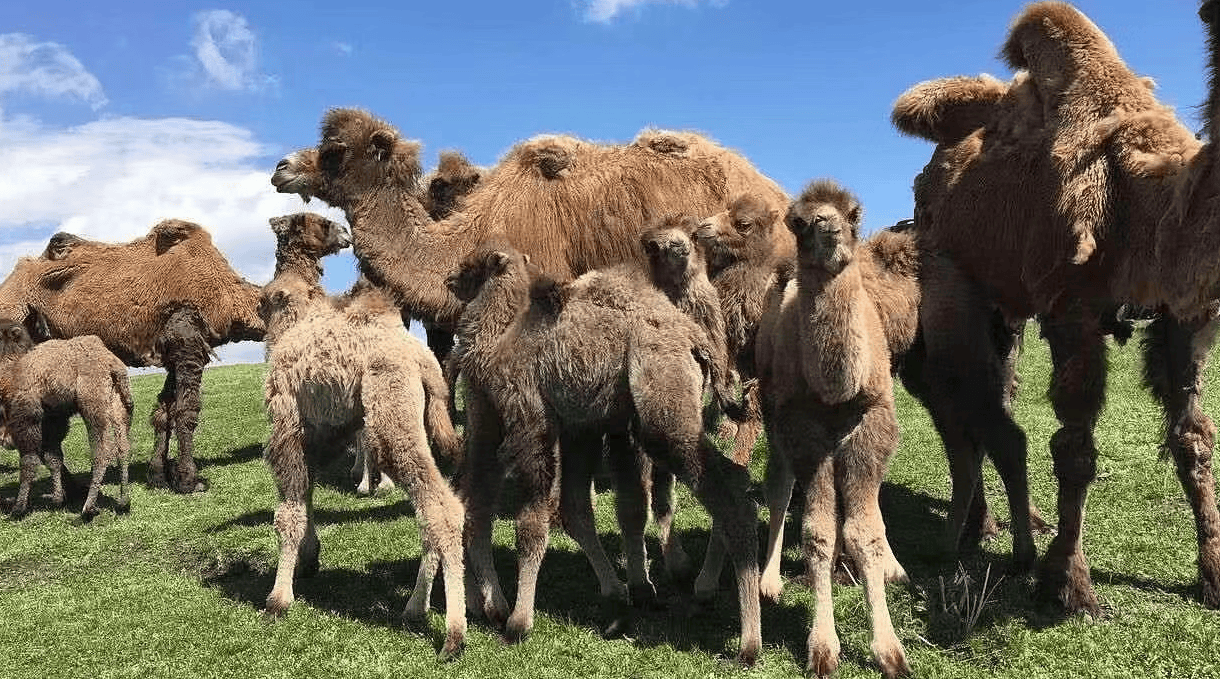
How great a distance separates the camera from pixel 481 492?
247 inches

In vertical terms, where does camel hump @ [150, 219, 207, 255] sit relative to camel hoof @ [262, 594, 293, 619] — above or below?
above

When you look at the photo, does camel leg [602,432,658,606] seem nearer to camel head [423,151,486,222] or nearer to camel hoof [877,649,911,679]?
camel hoof [877,649,911,679]

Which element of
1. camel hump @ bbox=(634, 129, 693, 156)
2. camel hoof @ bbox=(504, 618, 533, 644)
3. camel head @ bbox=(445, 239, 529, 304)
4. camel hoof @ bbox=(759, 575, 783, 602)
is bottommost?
camel hoof @ bbox=(504, 618, 533, 644)

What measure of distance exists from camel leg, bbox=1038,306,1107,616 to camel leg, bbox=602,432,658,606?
8.95 feet

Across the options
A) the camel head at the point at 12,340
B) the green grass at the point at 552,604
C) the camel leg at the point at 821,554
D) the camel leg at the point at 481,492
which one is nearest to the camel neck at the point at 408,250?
the camel leg at the point at 481,492

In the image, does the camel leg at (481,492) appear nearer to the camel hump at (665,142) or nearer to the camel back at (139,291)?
the camel hump at (665,142)

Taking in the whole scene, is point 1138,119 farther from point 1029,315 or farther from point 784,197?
point 784,197

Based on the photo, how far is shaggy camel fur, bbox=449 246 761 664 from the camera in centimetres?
550

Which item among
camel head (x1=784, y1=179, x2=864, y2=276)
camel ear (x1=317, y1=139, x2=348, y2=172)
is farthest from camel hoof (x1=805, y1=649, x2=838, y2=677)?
camel ear (x1=317, y1=139, x2=348, y2=172)

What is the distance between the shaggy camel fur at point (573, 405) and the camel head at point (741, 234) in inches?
51.1

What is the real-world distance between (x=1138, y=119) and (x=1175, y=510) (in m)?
3.93

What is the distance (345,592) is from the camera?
23.2 ft

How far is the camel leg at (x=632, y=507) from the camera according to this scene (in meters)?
6.27

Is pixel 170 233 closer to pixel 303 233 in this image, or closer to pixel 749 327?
pixel 303 233
